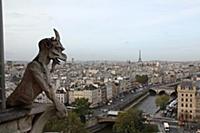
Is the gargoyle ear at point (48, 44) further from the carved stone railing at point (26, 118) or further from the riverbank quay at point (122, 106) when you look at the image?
the riverbank quay at point (122, 106)

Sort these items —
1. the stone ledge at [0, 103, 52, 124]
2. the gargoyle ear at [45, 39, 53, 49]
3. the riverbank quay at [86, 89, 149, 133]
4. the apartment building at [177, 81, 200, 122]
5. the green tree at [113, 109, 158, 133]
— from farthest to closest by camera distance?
the apartment building at [177, 81, 200, 122] → the riverbank quay at [86, 89, 149, 133] → the green tree at [113, 109, 158, 133] → the gargoyle ear at [45, 39, 53, 49] → the stone ledge at [0, 103, 52, 124]

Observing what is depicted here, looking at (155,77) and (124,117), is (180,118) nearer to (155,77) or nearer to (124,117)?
(124,117)

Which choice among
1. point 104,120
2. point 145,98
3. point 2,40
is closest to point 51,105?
point 2,40

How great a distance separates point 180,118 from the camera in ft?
74.6

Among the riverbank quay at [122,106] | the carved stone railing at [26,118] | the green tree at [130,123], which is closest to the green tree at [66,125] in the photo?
the green tree at [130,123]

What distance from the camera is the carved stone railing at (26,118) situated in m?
1.50

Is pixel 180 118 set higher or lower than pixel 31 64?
lower

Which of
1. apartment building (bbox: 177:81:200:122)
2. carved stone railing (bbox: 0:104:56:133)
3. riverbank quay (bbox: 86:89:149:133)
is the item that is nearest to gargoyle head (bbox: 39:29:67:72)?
carved stone railing (bbox: 0:104:56:133)

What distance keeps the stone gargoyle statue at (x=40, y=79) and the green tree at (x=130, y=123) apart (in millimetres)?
16178

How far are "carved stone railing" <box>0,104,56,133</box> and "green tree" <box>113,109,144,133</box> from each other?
16.1 meters

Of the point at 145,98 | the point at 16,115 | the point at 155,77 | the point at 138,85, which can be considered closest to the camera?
the point at 16,115

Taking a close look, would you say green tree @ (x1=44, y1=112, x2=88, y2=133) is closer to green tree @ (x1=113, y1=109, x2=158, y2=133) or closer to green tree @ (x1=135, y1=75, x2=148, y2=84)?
green tree @ (x1=113, y1=109, x2=158, y2=133)

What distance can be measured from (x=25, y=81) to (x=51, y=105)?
0.15m

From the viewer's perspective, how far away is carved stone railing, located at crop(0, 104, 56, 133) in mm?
1498
